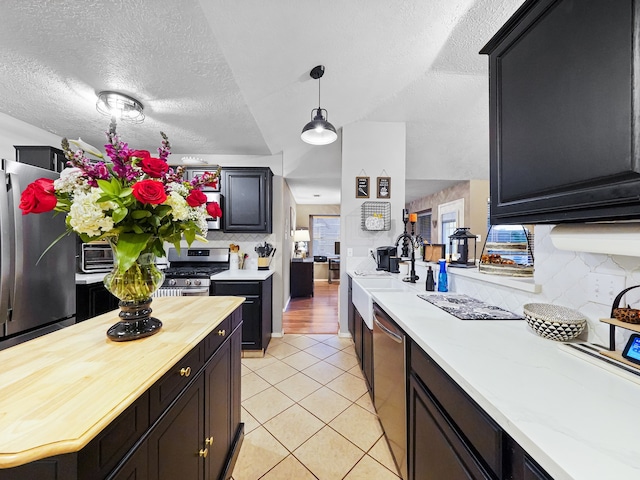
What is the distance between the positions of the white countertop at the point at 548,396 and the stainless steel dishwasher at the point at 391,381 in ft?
0.87

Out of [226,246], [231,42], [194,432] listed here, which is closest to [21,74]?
[231,42]

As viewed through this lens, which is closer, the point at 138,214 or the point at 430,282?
the point at 138,214

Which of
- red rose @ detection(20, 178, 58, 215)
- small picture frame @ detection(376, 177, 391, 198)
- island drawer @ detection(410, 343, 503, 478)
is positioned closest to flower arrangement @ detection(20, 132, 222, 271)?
red rose @ detection(20, 178, 58, 215)

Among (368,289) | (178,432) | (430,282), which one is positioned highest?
(430,282)

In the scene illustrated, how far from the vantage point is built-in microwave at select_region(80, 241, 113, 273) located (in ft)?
8.66

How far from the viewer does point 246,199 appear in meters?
3.30

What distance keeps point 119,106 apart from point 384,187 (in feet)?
9.29

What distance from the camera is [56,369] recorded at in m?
0.73

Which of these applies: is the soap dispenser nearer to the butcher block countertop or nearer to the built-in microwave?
the butcher block countertop

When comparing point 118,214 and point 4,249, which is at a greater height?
point 118,214

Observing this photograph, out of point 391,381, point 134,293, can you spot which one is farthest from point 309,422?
point 134,293

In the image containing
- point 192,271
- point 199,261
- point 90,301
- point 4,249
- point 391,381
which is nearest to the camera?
point 391,381

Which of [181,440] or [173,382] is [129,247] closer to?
[173,382]

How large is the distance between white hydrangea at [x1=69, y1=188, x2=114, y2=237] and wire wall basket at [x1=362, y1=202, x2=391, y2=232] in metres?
2.75
